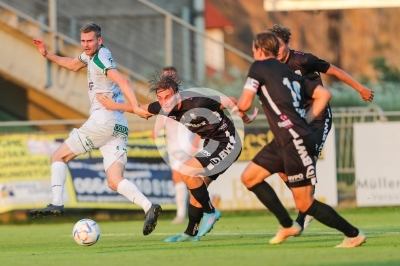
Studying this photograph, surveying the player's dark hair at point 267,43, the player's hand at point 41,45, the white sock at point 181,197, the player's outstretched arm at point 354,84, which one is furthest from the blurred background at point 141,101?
the player's dark hair at point 267,43

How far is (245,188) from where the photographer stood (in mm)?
→ 16578

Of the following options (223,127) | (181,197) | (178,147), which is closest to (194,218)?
(223,127)

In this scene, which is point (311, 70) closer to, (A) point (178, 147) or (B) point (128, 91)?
(B) point (128, 91)

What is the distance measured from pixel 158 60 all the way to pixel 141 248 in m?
12.6

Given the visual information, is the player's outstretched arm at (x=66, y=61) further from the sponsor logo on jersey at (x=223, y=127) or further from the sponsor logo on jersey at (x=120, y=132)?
the sponsor logo on jersey at (x=223, y=127)

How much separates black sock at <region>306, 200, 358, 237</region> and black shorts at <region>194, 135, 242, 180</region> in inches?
71.9

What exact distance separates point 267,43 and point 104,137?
2858 millimetres

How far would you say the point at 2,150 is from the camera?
16.6 meters

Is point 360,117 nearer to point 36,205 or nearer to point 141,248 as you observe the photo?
point 36,205

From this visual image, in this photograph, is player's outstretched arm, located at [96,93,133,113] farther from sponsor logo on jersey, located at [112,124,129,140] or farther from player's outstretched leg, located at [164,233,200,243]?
player's outstretched leg, located at [164,233,200,243]

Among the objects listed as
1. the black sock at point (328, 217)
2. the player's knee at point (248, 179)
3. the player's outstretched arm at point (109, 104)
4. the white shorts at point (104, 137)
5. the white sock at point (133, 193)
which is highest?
the player's outstretched arm at point (109, 104)

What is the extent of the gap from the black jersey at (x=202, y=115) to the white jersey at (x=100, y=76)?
3.02ft

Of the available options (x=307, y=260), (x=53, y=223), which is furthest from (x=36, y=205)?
(x=307, y=260)

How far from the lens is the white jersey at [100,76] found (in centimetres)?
1097
